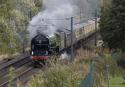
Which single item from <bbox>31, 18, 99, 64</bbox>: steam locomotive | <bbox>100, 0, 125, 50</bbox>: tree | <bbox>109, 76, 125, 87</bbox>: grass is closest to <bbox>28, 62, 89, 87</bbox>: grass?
<bbox>109, 76, 125, 87</bbox>: grass

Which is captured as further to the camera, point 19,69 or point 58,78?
point 19,69

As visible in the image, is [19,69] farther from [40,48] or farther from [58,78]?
[58,78]

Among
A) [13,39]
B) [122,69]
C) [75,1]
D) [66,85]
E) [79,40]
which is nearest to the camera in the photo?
[66,85]

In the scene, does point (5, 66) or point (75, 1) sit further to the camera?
point (75, 1)

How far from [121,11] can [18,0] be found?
18479 millimetres

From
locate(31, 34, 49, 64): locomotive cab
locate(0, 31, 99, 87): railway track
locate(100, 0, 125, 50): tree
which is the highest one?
locate(100, 0, 125, 50): tree

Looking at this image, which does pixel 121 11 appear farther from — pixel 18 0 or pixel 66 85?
pixel 66 85

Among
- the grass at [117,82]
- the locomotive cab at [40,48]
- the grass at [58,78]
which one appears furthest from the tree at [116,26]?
the grass at [58,78]

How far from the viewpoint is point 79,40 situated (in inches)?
2191

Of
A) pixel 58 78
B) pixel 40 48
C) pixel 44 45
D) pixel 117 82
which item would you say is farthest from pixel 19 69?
pixel 58 78

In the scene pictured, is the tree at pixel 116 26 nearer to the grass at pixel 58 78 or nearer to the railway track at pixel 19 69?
the railway track at pixel 19 69

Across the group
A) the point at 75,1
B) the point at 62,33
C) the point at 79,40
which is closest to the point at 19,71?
the point at 62,33

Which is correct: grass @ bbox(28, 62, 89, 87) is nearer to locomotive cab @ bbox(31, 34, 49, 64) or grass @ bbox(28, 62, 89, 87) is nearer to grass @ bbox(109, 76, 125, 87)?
grass @ bbox(109, 76, 125, 87)

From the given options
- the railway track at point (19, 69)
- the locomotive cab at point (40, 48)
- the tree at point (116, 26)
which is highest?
the tree at point (116, 26)
